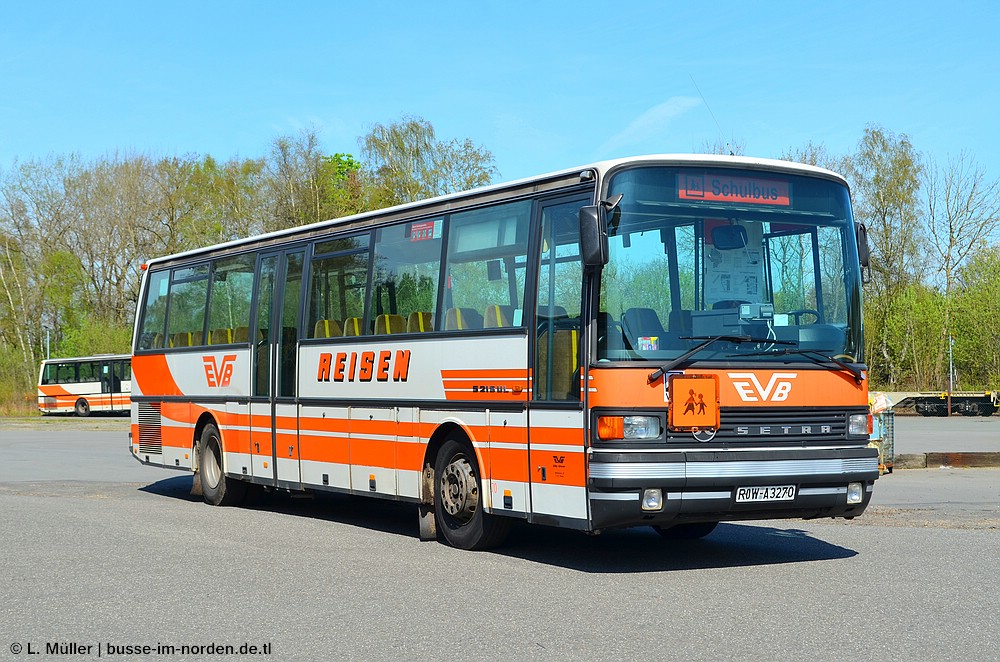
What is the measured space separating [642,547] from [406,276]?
3.63m

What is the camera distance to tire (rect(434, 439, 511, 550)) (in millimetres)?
11438

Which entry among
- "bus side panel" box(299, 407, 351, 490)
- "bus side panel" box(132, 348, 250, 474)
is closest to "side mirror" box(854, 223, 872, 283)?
"bus side panel" box(299, 407, 351, 490)

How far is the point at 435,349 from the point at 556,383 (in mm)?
2120

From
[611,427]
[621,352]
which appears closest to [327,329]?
[621,352]

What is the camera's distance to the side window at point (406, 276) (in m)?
12.4

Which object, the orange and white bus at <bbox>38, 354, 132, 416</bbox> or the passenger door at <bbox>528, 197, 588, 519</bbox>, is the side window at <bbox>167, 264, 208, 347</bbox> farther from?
the orange and white bus at <bbox>38, 354, 132, 416</bbox>

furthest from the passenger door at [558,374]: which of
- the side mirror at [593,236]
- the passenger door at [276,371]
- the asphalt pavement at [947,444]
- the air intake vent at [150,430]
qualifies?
the asphalt pavement at [947,444]

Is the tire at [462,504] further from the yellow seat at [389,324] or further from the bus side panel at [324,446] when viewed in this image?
the bus side panel at [324,446]

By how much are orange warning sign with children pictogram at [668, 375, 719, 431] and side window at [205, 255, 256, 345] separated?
770 cm

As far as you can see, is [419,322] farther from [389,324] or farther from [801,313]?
[801,313]

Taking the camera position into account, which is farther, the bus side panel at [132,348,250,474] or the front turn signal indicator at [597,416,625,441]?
the bus side panel at [132,348,250,474]

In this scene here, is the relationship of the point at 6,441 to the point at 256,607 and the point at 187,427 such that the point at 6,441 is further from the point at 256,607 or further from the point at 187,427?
the point at 256,607

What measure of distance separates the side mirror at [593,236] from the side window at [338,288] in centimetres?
437

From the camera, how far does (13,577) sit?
9766mm
